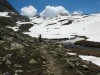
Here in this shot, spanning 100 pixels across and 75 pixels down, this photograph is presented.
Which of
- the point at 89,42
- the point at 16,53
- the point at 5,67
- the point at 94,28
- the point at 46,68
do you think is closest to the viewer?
the point at 5,67

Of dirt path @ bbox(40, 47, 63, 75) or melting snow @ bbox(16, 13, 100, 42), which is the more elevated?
melting snow @ bbox(16, 13, 100, 42)

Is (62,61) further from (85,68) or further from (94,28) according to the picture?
(94,28)

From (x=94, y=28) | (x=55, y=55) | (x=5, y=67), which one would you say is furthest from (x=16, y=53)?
(x=94, y=28)

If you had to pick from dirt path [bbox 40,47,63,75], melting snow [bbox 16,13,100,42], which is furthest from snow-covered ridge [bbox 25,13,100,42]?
dirt path [bbox 40,47,63,75]

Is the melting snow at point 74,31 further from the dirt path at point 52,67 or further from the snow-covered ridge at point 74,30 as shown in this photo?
the dirt path at point 52,67

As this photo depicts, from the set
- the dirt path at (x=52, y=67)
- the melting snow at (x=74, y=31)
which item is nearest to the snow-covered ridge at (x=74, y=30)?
the melting snow at (x=74, y=31)

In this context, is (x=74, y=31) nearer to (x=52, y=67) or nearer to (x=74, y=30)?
(x=74, y=30)

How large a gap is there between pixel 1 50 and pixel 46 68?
625 centimetres

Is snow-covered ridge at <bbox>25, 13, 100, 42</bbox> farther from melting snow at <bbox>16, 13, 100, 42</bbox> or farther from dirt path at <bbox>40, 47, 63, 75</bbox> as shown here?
dirt path at <bbox>40, 47, 63, 75</bbox>

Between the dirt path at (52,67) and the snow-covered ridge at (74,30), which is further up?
the snow-covered ridge at (74,30)

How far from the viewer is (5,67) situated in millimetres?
23266

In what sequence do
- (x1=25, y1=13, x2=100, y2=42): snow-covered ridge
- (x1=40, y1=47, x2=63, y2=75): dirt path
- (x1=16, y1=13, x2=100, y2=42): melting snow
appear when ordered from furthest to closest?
(x1=25, y1=13, x2=100, y2=42): snow-covered ridge < (x1=16, y1=13, x2=100, y2=42): melting snow < (x1=40, y1=47, x2=63, y2=75): dirt path

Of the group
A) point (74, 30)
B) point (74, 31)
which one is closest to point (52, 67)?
point (74, 31)

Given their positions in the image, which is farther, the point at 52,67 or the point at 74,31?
the point at 74,31
